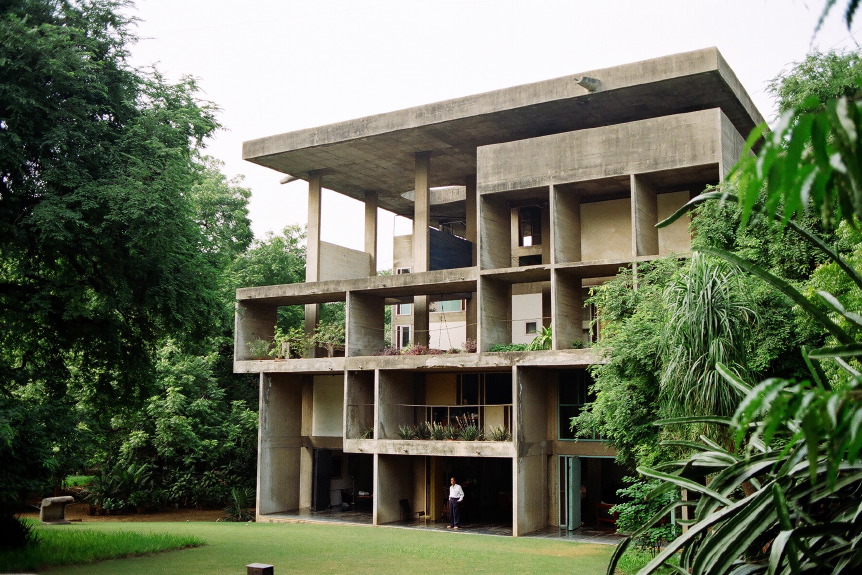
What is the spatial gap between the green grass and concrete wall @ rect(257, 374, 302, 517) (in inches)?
368

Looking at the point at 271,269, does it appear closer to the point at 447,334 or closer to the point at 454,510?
the point at 447,334

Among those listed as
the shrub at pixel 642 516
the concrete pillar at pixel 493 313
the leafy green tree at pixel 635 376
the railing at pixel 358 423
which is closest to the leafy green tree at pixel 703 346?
the leafy green tree at pixel 635 376

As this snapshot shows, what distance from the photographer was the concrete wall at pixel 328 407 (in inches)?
1132

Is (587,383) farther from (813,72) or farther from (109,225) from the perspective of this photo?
(109,225)

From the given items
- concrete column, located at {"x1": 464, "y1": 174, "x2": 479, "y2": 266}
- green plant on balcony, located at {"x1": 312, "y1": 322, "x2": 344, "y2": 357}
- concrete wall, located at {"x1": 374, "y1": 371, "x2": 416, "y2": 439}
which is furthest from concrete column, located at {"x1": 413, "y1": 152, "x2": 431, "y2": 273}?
green plant on balcony, located at {"x1": 312, "y1": 322, "x2": 344, "y2": 357}

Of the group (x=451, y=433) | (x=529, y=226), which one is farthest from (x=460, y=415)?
(x=529, y=226)

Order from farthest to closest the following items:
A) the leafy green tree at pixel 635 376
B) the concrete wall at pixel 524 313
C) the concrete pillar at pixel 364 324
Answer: the concrete wall at pixel 524 313, the concrete pillar at pixel 364 324, the leafy green tree at pixel 635 376

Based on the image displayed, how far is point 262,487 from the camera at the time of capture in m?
27.1

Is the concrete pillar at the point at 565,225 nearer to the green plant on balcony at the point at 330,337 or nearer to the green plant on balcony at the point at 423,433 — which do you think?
the green plant on balcony at the point at 423,433

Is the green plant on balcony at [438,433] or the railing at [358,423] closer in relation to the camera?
the green plant on balcony at [438,433]

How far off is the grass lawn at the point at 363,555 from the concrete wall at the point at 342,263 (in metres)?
9.46

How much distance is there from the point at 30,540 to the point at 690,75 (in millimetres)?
17326

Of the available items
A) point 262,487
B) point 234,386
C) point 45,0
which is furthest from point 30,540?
point 234,386

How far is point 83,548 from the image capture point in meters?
15.6
